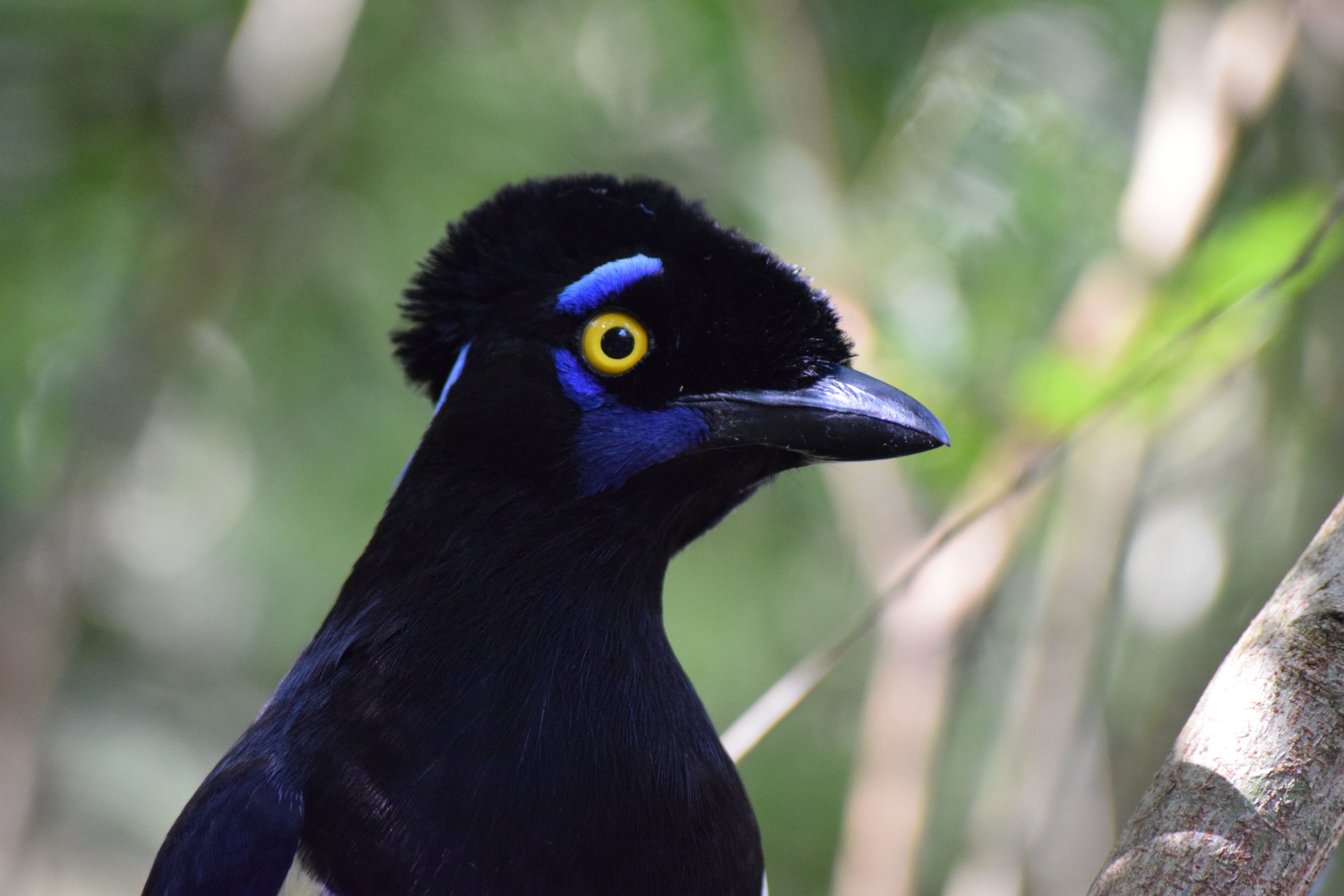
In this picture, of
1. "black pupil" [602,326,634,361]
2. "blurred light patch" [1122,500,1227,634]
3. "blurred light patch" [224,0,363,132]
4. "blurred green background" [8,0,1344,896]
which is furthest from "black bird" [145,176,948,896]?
"blurred light patch" [224,0,363,132]

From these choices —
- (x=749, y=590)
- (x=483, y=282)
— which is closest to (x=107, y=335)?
(x=749, y=590)

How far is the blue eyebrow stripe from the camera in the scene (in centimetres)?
225

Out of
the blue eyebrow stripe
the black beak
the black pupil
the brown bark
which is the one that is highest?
the blue eyebrow stripe

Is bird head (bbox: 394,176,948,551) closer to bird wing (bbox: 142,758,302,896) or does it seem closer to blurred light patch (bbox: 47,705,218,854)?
bird wing (bbox: 142,758,302,896)

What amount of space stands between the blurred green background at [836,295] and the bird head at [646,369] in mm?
895

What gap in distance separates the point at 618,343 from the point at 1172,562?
329cm

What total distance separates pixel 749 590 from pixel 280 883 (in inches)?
251

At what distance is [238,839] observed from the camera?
6.98 ft

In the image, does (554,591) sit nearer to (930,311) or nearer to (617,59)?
(930,311)

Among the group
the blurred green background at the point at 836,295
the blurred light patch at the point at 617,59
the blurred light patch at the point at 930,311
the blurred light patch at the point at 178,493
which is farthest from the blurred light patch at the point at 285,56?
the blurred light patch at the point at 930,311

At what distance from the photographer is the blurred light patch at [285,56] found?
502 cm

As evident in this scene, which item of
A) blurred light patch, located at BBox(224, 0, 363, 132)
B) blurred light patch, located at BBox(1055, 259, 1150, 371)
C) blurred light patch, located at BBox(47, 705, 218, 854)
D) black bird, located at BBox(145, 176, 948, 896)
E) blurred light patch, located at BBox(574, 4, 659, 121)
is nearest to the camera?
black bird, located at BBox(145, 176, 948, 896)

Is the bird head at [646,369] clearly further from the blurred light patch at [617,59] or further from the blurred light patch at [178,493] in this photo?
the blurred light patch at [178,493]

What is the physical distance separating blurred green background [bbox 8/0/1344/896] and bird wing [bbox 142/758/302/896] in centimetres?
195
